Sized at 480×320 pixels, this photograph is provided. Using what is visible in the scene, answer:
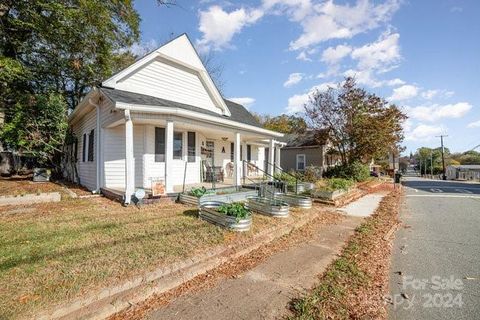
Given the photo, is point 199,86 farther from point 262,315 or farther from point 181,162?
point 262,315

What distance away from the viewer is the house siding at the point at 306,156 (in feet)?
82.3

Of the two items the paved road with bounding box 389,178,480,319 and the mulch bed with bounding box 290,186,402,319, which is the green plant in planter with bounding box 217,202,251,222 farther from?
the paved road with bounding box 389,178,480,319

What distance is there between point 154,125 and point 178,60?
10.9 feet

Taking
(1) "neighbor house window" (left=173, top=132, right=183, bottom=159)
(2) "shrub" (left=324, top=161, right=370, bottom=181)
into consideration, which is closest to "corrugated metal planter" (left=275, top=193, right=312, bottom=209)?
(1) "neighbor house window" (left=173, top=132, right=183, bottom=159)

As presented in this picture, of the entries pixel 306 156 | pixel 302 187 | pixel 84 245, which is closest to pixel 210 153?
pixel 302 187

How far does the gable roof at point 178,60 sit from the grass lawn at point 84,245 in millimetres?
5270

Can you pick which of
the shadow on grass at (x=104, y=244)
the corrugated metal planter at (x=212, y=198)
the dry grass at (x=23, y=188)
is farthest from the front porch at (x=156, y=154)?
the shadow on grass at (x=104, y=244)

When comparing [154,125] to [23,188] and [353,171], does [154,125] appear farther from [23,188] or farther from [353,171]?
[353,171]

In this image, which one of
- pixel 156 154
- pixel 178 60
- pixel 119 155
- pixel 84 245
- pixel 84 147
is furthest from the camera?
pixel 84 147

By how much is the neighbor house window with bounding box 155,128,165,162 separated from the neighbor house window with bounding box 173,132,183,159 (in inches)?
22.8

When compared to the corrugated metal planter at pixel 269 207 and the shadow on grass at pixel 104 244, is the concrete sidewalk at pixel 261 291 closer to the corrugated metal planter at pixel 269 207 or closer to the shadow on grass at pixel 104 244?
the shadow on grass at pixel 104 244

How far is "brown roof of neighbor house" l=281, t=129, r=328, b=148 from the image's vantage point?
22.5 metres

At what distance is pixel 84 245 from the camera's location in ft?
14.5

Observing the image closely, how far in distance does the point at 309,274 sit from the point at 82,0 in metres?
15.8
